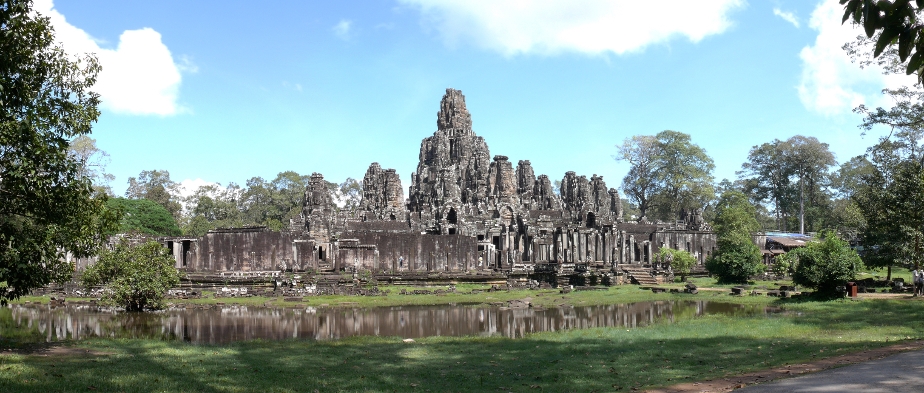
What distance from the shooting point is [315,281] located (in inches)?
1334

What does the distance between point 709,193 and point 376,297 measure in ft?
192

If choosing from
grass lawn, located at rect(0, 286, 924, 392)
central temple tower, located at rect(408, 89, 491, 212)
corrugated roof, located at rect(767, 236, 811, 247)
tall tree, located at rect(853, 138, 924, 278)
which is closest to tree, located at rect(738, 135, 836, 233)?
corrugated roof, located at rect(767, 236, 811, 247)

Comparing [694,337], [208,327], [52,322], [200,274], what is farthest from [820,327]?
[200,274]

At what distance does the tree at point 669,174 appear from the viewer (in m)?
80.3

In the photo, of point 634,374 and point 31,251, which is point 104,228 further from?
point 634,374

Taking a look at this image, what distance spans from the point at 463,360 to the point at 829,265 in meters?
17.7

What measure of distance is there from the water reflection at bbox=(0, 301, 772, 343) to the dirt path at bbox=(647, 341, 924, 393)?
28.0 ft

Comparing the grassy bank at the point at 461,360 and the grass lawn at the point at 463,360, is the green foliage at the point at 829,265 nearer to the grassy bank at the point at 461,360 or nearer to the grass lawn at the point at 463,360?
the grass lawn at the point at 463,360

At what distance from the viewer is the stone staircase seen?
40.2 meters

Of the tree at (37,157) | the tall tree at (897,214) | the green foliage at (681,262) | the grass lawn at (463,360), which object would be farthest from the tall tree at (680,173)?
the tree at (37,157)

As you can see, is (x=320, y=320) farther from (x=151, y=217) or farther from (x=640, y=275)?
(x=151, y=217)

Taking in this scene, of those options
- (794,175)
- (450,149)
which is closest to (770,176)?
(794,175)

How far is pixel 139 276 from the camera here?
2248 centimetres

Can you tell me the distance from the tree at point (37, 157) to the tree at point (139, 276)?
902cm
